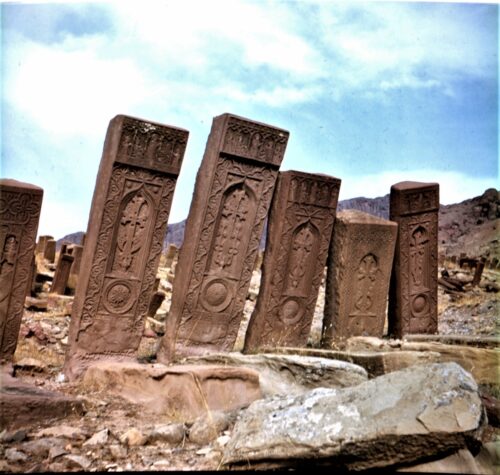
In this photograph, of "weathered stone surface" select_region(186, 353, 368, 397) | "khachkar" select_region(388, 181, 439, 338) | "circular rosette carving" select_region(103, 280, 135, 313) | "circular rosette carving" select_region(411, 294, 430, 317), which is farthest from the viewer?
"circular rosette carving" select_region(411, 294, 430, 317)

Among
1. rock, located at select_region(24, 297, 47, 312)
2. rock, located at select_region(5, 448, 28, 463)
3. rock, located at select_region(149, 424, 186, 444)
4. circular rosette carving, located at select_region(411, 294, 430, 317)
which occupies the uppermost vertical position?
circular rosette carving, located at select_region(411, 294, 430, 317)

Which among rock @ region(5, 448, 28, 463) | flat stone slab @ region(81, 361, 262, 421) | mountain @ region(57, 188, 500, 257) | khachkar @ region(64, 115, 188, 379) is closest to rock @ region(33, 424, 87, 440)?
rock @ region(5, 448, 28, 463)

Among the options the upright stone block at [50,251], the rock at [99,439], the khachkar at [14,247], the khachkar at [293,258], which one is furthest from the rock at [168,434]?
the upright stone block at [50,251]

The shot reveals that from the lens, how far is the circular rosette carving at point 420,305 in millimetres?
8531

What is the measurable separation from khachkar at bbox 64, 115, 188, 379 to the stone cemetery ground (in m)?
0.50

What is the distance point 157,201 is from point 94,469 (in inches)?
132

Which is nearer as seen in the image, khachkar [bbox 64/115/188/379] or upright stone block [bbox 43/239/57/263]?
khachkar [bbox 64/115/188/379]

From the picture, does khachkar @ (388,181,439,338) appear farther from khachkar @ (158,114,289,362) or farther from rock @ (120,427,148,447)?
rock @ (120,427,148,447)

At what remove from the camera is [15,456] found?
377 centimetres

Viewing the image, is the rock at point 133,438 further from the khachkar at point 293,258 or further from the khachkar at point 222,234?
the khachkar at point 293,258

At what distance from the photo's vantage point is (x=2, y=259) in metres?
6.23

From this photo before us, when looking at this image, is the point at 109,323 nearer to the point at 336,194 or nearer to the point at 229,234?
the point at 229,234

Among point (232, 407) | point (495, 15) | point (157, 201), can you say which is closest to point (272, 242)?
point (157, 201)

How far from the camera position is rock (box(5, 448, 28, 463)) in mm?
3740
